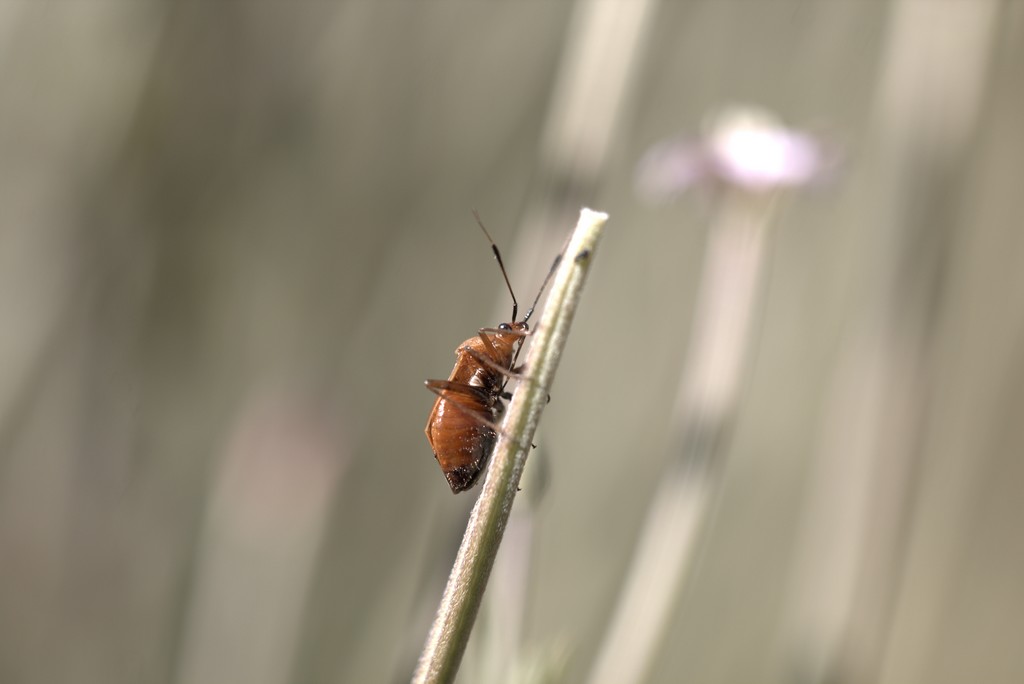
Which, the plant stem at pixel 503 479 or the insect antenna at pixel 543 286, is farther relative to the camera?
the insect antenna at pixel 543 286

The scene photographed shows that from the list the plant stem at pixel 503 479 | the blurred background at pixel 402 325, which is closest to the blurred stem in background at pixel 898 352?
the blurred background at pixel 402 325

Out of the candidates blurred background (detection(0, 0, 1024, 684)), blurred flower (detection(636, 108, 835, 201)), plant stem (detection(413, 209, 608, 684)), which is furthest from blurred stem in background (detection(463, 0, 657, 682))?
plant stem (detection(413, 209, 608, 684))

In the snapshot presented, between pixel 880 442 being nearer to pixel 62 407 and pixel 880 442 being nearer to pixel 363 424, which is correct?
pixel 363 424

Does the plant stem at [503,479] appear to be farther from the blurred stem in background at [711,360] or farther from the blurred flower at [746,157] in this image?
the blurred flower at [746,157]

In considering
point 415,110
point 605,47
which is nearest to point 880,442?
point 605,47

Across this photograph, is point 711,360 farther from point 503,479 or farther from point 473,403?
point 503,479

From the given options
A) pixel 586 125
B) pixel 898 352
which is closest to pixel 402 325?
pixel 586 125
